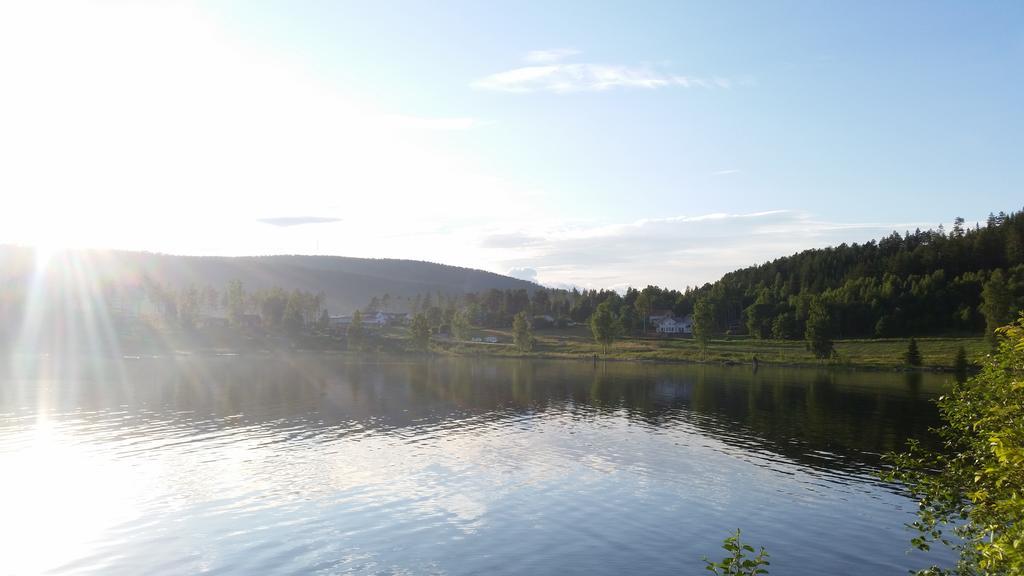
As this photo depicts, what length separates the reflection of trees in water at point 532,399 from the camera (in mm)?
75562

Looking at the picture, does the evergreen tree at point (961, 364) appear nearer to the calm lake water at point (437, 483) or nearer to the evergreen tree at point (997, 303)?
the evergreen tree at point (997, 303)

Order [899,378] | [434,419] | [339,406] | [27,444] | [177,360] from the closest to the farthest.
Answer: [27,444], [434,419], [339,406], [899,378], [177,360]

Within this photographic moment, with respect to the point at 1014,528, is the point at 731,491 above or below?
below

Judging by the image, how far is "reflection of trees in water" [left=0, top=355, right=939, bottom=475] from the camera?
248 feet

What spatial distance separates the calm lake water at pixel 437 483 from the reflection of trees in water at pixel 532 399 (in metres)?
0.78

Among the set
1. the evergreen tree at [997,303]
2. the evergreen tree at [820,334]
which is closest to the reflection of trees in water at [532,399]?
the evergreen tree at [820,334]

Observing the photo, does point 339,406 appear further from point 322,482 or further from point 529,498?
point 529,498

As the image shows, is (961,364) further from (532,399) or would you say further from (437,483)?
(437,483)

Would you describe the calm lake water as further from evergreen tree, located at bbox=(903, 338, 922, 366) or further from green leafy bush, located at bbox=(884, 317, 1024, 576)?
evergreen tree, located at bbox=(903, 338, 922, 366)

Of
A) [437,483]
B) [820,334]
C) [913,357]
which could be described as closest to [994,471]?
[437,483]

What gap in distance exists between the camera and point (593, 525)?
128 ft

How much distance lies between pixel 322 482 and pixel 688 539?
24.5 m

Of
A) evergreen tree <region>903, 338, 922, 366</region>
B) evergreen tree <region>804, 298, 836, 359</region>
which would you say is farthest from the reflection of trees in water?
evergreen tree <region>804, 298, 836, 359</region>

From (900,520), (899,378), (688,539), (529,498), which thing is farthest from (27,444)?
(899,378)
